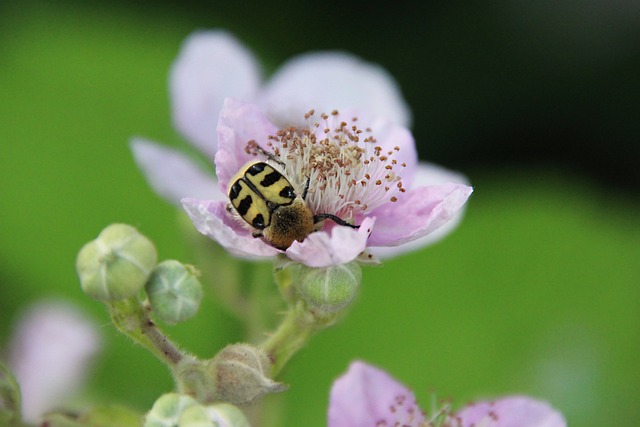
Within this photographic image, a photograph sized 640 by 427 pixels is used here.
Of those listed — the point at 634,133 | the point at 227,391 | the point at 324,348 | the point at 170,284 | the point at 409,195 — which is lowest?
the point at 227,391

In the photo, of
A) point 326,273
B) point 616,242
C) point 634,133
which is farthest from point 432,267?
point 326,273

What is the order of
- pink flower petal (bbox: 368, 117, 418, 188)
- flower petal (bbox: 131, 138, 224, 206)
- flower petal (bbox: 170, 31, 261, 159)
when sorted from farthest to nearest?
flower petal (bbox: 170, 31, 261, 159)
flower petal (bbox: 131, 138, 224, 206)
pink flower petal (bbox: 368, 117, 418, 188)

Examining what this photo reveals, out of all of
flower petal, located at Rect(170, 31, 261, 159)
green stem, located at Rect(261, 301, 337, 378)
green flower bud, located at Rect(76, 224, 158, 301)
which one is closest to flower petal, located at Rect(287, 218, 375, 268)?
green stem, located at Rect(261, 301, 337, 378)

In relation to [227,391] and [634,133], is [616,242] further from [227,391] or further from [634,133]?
[227,391]

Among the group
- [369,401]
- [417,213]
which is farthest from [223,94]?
[369,401]

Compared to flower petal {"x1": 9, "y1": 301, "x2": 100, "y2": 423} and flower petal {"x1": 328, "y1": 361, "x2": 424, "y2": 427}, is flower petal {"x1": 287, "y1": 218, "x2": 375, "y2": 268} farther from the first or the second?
flower petal {"x1": 9, "y1": 301, "x2": 100, "y2": 423}

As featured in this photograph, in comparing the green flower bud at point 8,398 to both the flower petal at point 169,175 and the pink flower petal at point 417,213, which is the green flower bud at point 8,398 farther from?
the pink flower petal at point 417,213

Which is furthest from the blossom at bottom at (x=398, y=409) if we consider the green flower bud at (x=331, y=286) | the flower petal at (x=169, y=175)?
the flower petal at (x=169, y=175)
